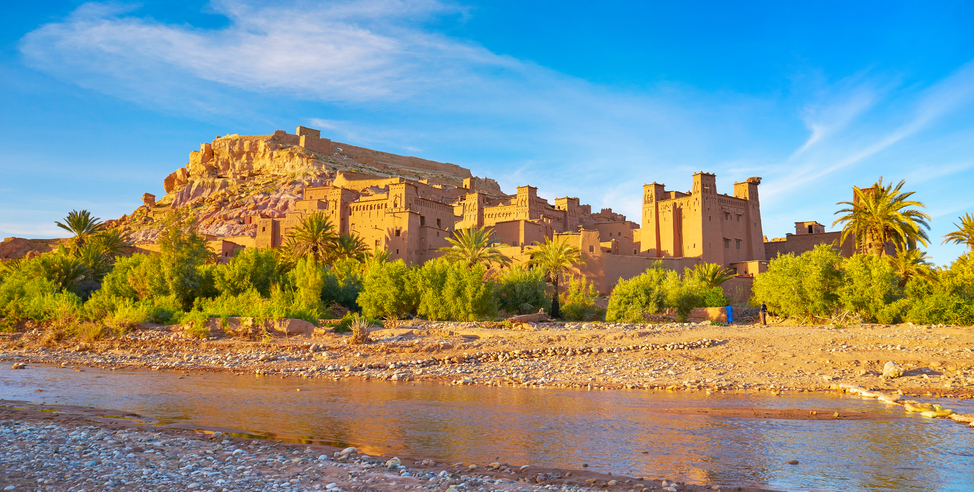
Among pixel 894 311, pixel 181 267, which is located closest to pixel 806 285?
pixel 894 311

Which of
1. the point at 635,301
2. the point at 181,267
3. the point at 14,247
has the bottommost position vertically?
the point at 635,301

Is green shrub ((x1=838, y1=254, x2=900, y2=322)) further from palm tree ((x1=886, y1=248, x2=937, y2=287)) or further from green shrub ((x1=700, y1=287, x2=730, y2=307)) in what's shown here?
green shrub ((x1=700, y1=287, x2=730, y2=307))

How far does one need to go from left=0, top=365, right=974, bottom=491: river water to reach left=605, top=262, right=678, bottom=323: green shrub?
13776 mm

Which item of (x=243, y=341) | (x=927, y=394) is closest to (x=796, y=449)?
(x=927, y=394)

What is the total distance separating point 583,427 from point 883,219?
2359 cm

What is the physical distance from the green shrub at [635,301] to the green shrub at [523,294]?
9.54 feet

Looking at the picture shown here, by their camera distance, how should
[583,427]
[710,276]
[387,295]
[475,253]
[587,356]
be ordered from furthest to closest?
1. [710,276]
2. [475,253]
3. [387,295]
4. [587,356]
5. [583,427]

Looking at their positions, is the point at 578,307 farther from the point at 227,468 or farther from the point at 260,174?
the point at 260,174

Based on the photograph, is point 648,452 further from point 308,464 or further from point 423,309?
point 423,309

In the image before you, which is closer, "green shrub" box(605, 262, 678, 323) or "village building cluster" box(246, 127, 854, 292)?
"green shrub" box(605, 262, 678, 323)

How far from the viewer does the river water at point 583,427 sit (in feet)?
19.8

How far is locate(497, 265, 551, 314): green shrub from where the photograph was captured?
88.1 ft

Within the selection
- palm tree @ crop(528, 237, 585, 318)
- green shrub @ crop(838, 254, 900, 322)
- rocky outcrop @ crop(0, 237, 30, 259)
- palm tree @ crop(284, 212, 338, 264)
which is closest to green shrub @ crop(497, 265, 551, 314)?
palm tree @ crop(528, 237, 585, 318)

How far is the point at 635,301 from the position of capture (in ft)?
83.9
